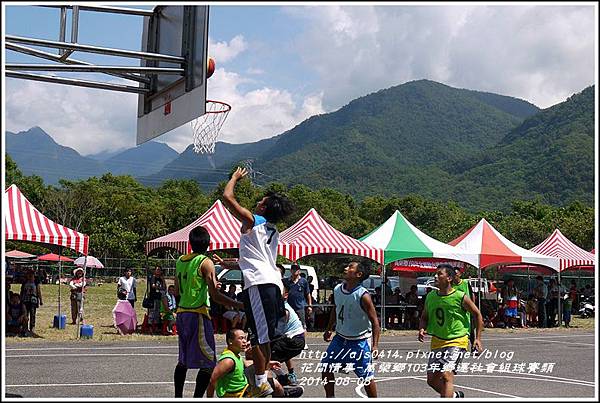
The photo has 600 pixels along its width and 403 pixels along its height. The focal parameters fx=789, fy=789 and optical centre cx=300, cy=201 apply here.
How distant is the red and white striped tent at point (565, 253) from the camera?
2682 centimetres

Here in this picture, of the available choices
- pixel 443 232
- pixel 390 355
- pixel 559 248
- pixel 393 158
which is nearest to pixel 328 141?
pixel 393 158

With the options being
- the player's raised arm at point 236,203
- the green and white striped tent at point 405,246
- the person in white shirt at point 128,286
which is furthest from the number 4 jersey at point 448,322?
the person in white shirt at point 128,286

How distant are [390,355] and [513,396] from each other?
5706 millimetres

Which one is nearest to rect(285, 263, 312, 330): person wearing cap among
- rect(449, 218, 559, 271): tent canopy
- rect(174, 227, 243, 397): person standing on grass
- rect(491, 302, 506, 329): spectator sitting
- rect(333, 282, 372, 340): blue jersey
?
rect(333, 282, 372, 340): blue jersey

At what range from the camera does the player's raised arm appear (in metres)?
7.01

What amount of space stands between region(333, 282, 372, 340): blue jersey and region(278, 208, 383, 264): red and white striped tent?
1272cm

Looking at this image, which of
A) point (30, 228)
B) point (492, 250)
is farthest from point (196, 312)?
point (492, 250)

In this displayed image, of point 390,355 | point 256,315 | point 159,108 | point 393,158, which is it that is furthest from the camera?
point 393,158

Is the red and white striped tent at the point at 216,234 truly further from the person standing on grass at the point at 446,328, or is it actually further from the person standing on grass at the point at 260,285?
the person standing on grass at the point at 260,285

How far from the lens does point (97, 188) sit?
6775cm

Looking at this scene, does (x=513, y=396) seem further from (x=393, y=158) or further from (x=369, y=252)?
(x=393, y=158)

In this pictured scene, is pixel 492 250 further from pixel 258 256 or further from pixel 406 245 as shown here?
pixel 258 256

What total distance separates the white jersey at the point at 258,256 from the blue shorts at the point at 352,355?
5.01 feet

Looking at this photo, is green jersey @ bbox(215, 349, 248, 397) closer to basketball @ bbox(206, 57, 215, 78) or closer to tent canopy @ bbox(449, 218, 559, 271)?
basketball @ bbox(206, 57, 215, 78)
